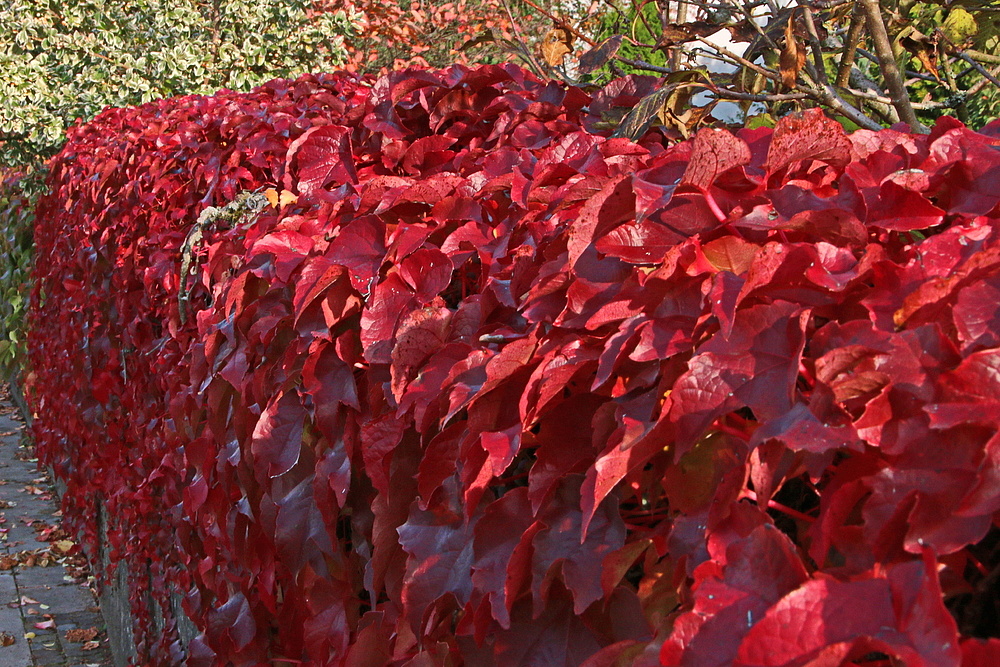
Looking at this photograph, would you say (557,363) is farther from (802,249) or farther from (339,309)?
(339,309)

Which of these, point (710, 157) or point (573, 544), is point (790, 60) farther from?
point (573, 544)

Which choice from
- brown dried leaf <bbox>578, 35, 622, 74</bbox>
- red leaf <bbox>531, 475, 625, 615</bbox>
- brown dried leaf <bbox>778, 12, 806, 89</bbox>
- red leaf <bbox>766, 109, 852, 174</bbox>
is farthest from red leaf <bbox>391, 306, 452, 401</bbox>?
brown dried leaf <bbox>578, 35, 622, 74</bbox>

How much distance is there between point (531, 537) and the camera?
3.52 ft

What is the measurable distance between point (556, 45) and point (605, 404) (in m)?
1.52

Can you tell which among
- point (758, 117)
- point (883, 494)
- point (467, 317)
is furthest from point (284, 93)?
point (883, 494)

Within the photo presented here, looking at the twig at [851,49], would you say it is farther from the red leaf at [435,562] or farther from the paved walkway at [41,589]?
the paved walkway at [41,589]

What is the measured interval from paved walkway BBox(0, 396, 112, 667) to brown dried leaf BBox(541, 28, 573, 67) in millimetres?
3045

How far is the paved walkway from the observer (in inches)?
154

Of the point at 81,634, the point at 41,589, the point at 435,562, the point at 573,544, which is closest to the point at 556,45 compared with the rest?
the point at 435,562

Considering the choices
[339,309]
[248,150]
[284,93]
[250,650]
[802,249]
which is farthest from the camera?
[284,93]

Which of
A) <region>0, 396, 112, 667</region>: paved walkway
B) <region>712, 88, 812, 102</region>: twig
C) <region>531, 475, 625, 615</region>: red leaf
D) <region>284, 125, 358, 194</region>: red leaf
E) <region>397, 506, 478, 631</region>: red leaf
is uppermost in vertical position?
<region>712, 88, 812, 102</region>: twig

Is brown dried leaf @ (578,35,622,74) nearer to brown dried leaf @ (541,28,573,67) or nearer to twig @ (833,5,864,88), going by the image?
brown dried leaf @ (541,28,573,67)

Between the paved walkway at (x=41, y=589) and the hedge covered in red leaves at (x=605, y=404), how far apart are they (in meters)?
1.94

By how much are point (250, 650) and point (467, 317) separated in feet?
3.46
